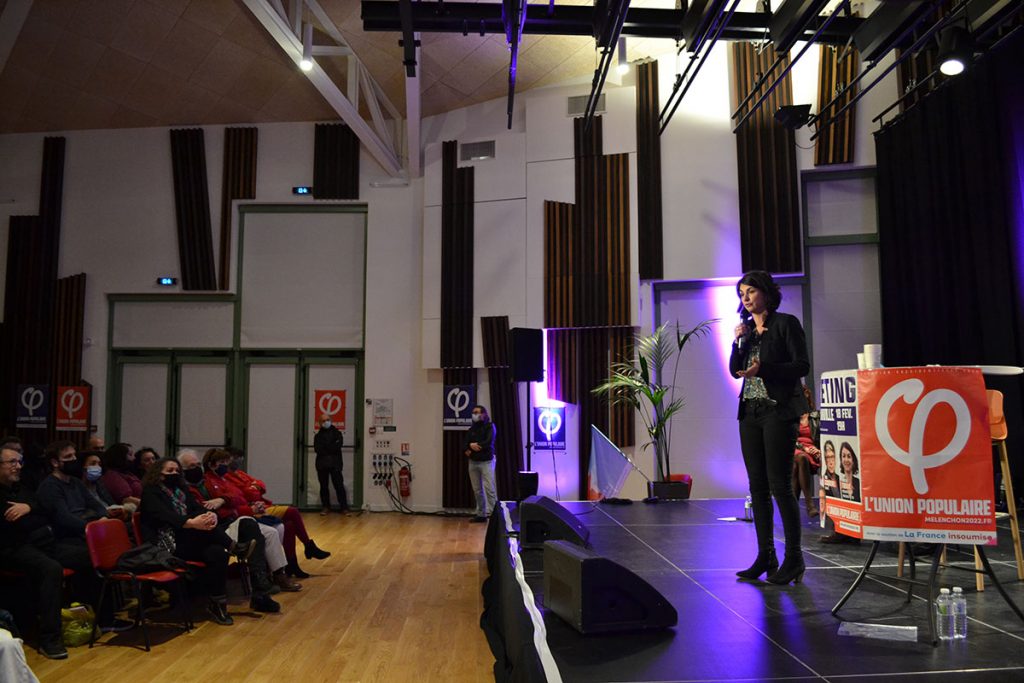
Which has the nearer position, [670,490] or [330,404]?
[670,490]

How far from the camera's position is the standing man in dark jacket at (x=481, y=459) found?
8609 mm

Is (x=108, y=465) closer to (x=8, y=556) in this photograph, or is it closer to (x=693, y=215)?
(x=8, y=556)

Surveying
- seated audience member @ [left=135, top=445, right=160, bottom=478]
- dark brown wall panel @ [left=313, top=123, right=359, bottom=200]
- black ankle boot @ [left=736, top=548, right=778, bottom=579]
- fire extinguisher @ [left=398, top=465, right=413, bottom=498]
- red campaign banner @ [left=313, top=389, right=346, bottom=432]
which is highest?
dark brown wall panel @ [left=313, top=123, right=359, bottom=200]

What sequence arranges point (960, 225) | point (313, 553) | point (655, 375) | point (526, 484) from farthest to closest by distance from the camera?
point (655, 375), point (960, 225), point (526, 484), point (313, 553)

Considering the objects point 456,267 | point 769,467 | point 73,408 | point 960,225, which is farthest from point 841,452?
point 73,408

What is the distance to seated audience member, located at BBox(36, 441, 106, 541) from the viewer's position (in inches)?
176

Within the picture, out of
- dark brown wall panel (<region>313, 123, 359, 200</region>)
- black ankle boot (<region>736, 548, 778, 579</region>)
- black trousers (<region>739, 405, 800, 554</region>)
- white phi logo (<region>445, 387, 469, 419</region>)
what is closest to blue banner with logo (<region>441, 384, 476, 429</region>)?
white phi logo (<region>445, 387, 469, 419</region>)

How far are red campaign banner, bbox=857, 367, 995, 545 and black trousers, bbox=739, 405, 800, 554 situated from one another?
1.32ft

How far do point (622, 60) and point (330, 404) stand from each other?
19.2 ft

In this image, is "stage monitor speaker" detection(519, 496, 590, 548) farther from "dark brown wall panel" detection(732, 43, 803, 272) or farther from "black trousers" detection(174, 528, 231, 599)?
"dark brown wall panel" detection(732, 43, 803, 272)

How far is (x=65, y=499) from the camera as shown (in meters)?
A: 4.66

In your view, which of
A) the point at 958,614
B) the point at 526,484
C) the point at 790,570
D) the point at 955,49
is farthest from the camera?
the point at 526,484

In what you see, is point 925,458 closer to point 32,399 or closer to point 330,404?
point 330,404

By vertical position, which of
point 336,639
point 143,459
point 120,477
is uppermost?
point 143,459
